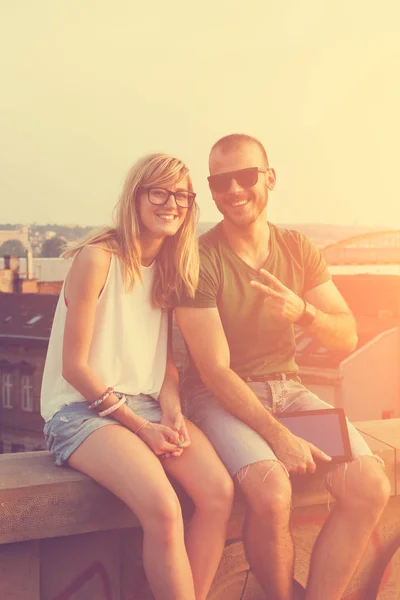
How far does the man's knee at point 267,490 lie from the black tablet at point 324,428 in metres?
0.24

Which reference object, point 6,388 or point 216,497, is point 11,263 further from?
point 216,497

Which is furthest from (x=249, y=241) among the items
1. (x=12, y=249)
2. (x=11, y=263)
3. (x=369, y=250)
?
(x=369, y=250)

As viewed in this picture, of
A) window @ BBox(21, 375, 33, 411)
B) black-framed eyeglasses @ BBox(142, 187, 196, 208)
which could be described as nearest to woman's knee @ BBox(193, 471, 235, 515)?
black-framed eyeglasses @ BBox(142, 187, 196, 208)

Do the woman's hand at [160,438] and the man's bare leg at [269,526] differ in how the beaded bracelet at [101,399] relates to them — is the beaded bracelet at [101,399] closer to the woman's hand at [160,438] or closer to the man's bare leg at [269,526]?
the woman's hand at [160,438]

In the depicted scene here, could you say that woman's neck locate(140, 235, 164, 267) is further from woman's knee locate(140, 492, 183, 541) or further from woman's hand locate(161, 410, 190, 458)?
woman's knee locate(140, 492, 183, 541)

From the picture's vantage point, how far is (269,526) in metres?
2.78

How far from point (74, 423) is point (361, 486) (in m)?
1.00

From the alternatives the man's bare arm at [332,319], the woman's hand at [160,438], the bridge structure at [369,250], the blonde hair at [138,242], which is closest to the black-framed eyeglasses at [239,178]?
the blonde hair at [138,242]

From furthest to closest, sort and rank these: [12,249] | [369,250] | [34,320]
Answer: [369,250] → [12,249] → [34,320]

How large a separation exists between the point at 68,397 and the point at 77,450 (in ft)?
0.76

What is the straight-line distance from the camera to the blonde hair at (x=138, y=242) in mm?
2991

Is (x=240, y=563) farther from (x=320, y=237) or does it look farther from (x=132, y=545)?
(x=320, y=237)

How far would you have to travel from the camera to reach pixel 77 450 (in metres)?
2.81

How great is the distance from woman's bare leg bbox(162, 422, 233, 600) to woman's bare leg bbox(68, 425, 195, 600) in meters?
0.10
